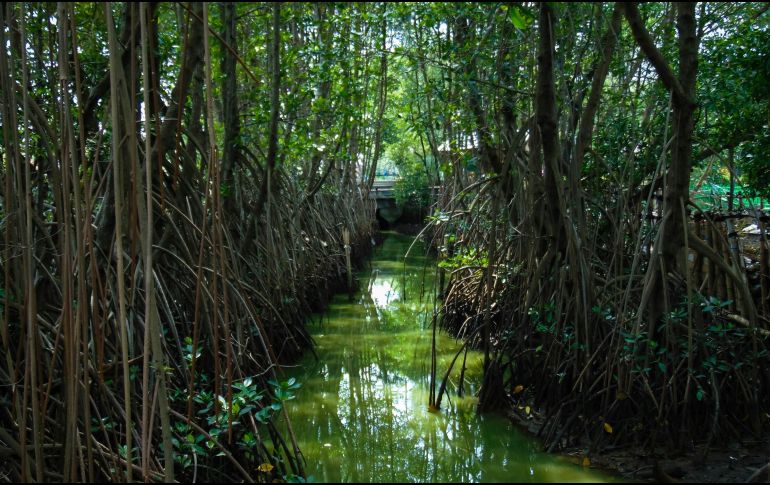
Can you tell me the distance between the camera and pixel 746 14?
19.4ft

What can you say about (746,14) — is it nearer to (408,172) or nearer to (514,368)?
(514,368)

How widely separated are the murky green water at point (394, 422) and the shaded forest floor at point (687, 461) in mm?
130

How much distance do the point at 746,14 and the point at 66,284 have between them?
6.00 metres

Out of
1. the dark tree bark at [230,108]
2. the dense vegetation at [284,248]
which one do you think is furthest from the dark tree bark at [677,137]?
the dark tree bark at [230,108]

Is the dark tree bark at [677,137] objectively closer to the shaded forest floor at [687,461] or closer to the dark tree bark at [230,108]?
the shaded forest floor at [687,461]

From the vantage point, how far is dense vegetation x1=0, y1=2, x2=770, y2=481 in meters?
2.56

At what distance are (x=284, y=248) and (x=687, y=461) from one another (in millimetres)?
4125

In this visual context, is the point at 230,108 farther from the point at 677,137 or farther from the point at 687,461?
the point at 687,461

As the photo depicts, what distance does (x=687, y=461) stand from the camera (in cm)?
362

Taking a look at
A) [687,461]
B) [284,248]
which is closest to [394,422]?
[687,461]

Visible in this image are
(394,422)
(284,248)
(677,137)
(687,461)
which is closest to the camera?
(687,461)

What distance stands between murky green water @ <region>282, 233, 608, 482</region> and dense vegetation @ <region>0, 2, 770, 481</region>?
0.23 m

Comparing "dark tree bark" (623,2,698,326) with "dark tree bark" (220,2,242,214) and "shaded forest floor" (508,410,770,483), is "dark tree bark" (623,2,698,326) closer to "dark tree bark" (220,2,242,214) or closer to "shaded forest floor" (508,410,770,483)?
"shaded forest floor" (508,410,770,483)

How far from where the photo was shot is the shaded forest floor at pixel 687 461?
346cm
